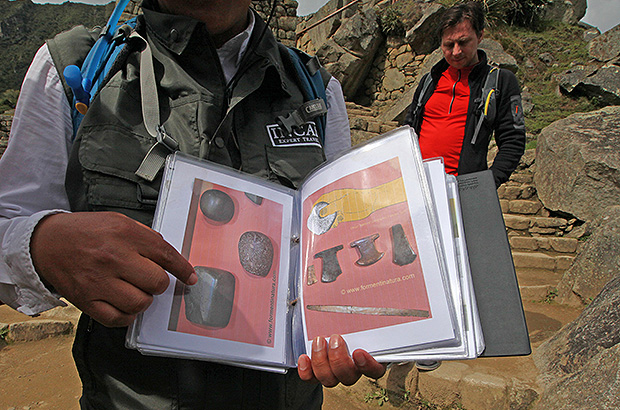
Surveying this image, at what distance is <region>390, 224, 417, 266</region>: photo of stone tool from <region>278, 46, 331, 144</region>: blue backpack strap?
40cm

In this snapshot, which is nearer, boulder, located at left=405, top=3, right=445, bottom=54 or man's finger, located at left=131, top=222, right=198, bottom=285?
man's finger, located at left=131, top=222, right=198, bottom=285

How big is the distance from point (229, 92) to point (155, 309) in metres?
0.50

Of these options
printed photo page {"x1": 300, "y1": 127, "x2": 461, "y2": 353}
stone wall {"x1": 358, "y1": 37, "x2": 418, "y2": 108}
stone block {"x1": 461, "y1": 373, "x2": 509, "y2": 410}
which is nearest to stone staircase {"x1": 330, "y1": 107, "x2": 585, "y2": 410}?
stone block {"x1": 461, "y1": 373, "x2": 509, "y2": 410}

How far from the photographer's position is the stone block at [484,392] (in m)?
1.92

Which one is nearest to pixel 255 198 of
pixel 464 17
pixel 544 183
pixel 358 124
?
pixel 464 17

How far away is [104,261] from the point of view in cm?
53

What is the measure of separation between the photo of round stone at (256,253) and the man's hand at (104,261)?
0.15 metres

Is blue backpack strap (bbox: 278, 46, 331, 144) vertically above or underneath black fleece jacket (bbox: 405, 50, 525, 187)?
underneath

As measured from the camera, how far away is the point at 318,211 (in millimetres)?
702

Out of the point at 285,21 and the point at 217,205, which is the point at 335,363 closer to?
the point at 217,205

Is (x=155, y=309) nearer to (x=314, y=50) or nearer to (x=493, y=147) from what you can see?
A: (x=493, y=147)

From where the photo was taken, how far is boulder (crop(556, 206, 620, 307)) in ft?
10.1

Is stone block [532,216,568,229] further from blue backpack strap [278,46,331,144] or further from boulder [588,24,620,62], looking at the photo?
boulder [588,24,620,62]

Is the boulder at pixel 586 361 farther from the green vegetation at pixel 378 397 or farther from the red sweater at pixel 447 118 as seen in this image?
the red sweater at pixel 447 118
